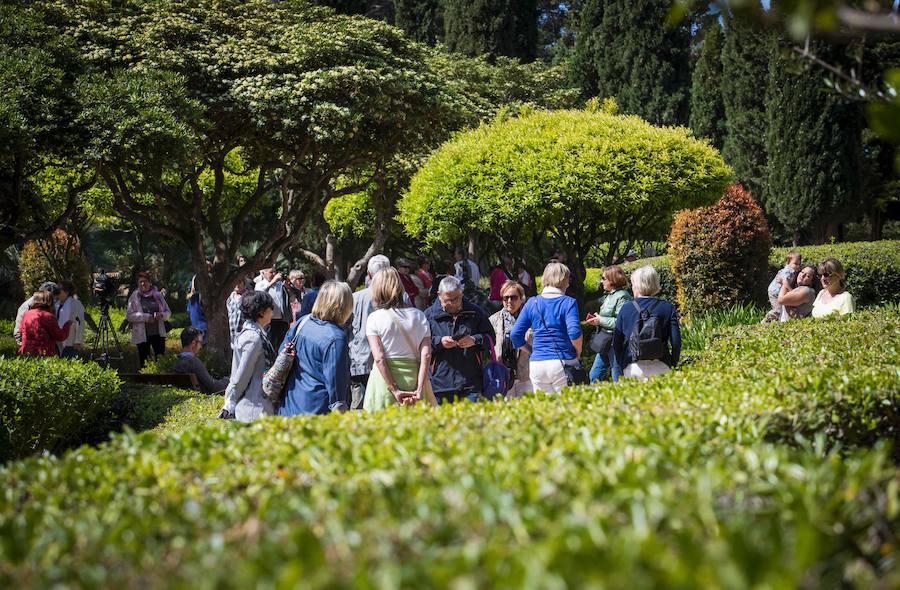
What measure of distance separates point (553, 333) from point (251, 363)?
7.97 ft

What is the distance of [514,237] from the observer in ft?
54.0

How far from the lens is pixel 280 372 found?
21.1ft

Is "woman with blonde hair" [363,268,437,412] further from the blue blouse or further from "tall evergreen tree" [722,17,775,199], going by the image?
"tall evergreen tree" [722,17,775,199]

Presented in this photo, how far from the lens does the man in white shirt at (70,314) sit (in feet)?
41.6

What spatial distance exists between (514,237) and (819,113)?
14.0 m

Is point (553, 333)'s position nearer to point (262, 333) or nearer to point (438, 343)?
point (438, 343)

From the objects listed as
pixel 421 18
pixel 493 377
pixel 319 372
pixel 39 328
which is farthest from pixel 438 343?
pixel 421 18

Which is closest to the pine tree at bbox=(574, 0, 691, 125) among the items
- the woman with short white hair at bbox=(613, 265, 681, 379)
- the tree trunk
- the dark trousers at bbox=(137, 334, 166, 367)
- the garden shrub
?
the garden shrub

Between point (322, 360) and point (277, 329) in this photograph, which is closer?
point (322, 360)

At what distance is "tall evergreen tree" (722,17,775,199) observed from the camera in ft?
90.9

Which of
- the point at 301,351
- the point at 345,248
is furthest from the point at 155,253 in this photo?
the point at 301,351

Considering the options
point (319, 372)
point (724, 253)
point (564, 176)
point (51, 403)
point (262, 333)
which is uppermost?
point (564, 176)

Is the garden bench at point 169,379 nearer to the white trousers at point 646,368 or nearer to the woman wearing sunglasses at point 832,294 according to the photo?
the white trousers at point 646,368

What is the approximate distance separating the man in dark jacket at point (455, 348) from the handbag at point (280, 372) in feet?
4.30
